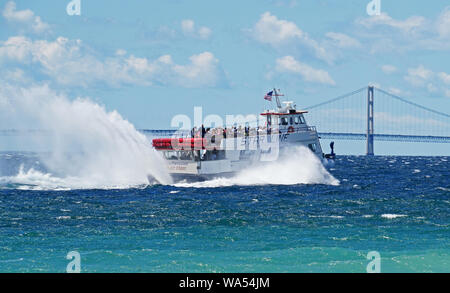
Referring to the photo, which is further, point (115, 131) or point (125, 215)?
point (115, 131)

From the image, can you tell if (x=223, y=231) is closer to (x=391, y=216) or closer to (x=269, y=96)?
(x=391, y=216)

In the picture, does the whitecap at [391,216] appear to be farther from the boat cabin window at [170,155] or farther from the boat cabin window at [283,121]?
the boat cabin window at [283,121]

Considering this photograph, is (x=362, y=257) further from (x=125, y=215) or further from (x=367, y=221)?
(x=125, y=215)

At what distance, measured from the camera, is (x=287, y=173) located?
51938mm

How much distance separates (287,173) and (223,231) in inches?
1061

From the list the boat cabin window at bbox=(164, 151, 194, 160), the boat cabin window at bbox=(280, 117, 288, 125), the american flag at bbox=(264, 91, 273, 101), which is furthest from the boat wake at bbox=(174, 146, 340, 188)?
the american flag at bbox=(264, 91, 273, 101)

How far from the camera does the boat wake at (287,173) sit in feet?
162

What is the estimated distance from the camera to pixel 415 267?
19.5 meters

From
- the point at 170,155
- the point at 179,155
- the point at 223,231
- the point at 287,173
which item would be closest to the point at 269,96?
the point at 287,173

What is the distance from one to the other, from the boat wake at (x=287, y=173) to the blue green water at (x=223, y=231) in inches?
325
